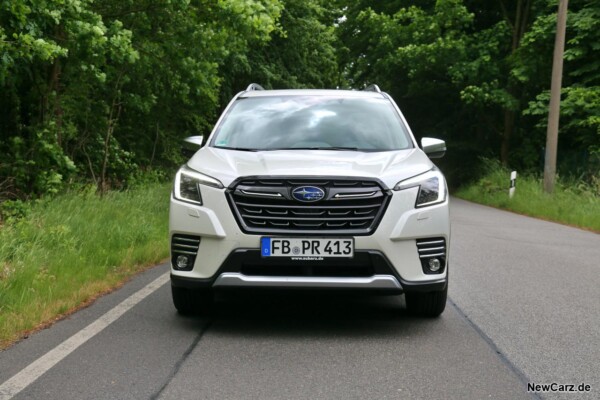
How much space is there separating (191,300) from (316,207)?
1292 millimetres

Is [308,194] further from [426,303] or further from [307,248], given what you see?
[426,303]

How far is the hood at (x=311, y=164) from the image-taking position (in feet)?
16.5

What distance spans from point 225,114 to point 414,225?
7.52 ft

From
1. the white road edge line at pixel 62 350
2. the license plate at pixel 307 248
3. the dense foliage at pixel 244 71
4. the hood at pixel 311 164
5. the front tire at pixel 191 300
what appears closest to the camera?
the white road edge line at pixel 62 350

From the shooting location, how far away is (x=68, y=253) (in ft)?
24.3

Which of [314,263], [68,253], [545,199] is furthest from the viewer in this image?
[545,199]

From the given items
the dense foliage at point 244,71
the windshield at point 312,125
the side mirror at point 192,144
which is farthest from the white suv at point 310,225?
the dense foliage at point 244,71

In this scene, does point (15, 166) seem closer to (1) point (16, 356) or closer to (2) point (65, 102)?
(2) point (65, 102)

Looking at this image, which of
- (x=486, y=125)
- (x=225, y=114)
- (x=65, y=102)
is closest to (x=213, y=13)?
(x=65, y=102)

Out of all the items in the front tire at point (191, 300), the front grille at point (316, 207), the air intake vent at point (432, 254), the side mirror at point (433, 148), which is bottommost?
the front tire at point (191, 300)

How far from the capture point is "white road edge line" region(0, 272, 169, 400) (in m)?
3.85

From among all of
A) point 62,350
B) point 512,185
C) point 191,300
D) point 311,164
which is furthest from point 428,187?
point 512,185

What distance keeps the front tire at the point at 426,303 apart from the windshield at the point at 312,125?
4.01ft

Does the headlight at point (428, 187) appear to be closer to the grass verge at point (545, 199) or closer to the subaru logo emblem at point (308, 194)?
the subaru logo emblem at point (308, 194)
